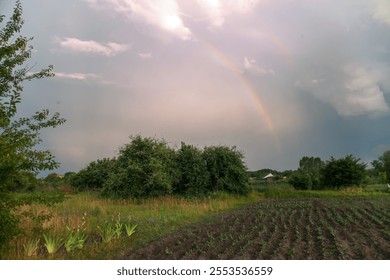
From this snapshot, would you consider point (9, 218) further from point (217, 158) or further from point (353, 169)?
point (353, 169)

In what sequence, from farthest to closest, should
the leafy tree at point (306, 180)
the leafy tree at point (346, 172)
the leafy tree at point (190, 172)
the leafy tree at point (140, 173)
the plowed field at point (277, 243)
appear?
the leafy tree at point (306, 180) < the leafy tree at point (346, 172) < the leafy tree at point (190, 172) < the leafy tree at point (140, 173) < the plowed field at point (277, 243)

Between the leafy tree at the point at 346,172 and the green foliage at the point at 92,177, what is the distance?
23766 mm

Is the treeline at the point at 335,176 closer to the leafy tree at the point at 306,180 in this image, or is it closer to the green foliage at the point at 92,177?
the leafy tree at the point at 306,180

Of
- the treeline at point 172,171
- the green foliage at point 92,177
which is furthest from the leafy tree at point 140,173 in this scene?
the green foliage at point 92,177

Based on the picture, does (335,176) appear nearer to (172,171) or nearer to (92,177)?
(172,171)

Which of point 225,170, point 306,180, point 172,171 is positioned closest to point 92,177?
point 172,171

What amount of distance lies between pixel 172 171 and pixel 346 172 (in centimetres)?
1966

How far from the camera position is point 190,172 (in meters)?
27.0

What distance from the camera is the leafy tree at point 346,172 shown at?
3550 cm

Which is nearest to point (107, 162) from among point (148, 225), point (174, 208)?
point (174, 208)

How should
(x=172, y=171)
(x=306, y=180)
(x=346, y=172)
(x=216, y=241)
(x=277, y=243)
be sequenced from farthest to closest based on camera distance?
(x=306, y=180) < (x=346, y=172) < (x=172, y=171) < (x=216, y=241) < (x=277, y=243)

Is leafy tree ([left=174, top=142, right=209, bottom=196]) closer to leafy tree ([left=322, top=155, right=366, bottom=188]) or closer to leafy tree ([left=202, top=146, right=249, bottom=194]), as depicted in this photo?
leafy tree ([left=202, top=146, right=249, bottom=194])

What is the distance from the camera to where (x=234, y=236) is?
34.7 ft
